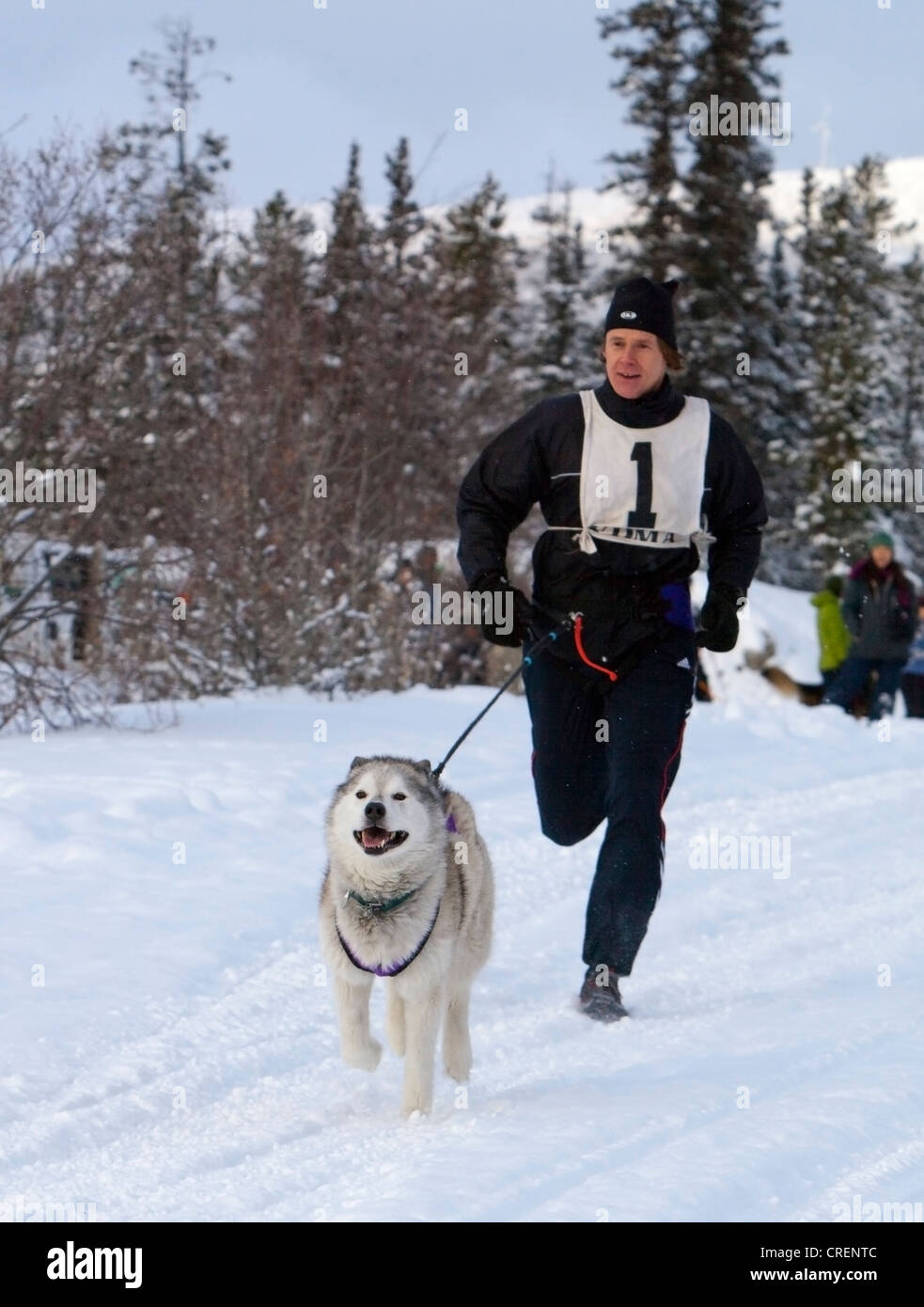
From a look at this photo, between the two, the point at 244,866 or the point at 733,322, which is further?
the point at 733,322

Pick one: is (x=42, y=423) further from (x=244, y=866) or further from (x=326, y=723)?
(x=244, y=866)

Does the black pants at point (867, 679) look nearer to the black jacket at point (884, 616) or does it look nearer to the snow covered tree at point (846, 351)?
the black jacket at point (884, 616)

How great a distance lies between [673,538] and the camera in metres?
4.89

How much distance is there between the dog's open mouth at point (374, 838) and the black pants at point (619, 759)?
111 centimetres

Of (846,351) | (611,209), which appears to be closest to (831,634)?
(846,351)

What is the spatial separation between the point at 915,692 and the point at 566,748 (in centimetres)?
1289

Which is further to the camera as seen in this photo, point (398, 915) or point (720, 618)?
point (720, 618)

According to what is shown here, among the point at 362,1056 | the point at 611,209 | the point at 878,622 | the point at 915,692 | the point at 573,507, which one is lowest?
the point at 362,1056

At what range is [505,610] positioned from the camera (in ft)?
16.1

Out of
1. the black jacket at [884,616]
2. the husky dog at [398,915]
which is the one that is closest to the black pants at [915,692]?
the black jacket at [884,616]

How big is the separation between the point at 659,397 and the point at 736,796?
4.53m

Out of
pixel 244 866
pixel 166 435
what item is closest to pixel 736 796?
pixel 244 866

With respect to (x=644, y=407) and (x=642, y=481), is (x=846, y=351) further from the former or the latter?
(x=642, y=481)
